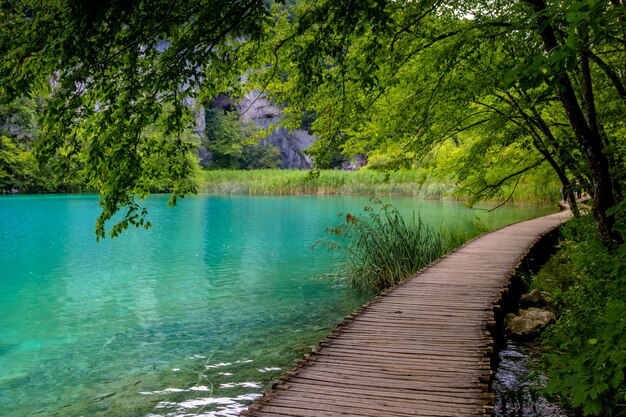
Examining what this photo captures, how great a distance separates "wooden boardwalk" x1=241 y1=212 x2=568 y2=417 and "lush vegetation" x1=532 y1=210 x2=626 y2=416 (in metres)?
0.59

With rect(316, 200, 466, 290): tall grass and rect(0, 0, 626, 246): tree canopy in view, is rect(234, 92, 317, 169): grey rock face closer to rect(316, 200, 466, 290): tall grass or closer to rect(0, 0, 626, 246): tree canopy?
rect(316, 200, 466, 290): tall grass

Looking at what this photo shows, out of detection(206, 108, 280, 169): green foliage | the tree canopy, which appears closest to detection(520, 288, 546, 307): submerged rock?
the tree canopy

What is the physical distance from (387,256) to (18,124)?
3685cm

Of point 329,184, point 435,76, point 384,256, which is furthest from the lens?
point 329,184

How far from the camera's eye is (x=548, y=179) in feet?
35.3

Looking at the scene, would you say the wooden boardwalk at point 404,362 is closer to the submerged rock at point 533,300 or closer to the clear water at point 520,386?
the clear water at point 520,386

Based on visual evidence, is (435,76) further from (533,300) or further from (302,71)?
(533,300)

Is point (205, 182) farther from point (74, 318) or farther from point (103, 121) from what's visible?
point (103, 121)

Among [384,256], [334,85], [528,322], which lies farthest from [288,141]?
[334,85]

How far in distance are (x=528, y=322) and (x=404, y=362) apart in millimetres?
3040

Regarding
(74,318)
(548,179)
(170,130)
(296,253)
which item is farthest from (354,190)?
(170,130)

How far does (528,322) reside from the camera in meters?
6.64

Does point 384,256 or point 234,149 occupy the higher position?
point 234,149

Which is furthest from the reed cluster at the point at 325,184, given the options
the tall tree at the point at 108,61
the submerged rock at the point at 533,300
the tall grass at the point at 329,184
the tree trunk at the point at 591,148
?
the tall tree at the point at 108,61
